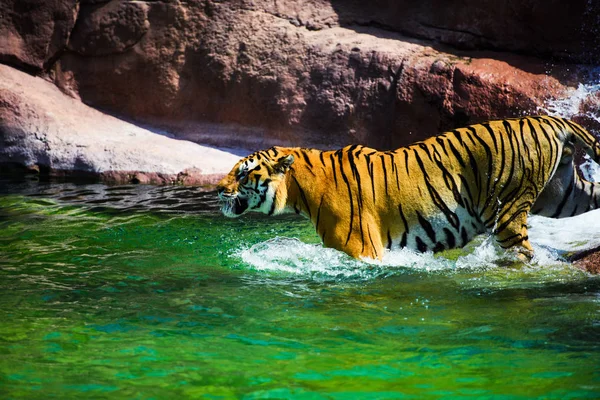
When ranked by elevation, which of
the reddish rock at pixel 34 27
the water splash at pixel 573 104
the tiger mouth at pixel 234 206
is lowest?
the tiger mouth at pixel 234 206

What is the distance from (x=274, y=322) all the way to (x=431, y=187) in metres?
1.68

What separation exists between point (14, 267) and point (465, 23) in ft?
20.4

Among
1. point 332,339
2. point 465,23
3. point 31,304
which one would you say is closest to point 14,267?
point 31,304

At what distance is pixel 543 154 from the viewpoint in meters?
5.50

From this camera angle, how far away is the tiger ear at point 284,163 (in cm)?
560

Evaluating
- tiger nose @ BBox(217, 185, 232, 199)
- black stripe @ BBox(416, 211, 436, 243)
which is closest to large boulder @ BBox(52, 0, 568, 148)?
black stripe @ BBox(416, 211, 436, 243)

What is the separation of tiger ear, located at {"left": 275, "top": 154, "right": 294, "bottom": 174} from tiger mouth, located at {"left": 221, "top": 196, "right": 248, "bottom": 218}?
358 millimetres

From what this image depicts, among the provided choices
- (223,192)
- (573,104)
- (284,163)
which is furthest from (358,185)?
(573,104)

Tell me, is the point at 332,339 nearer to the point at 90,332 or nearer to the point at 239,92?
the point at 90,332

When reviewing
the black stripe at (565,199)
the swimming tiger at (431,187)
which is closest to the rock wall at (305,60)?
the black stripe at (565,199)

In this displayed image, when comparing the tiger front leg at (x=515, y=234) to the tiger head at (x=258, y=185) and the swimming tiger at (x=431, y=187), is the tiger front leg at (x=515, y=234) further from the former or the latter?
the tiger head at (x=258, y=185)

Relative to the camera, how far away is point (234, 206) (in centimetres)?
584

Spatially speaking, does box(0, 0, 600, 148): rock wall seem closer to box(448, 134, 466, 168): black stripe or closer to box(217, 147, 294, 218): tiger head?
box(448, 134, 466, 168): black stripe

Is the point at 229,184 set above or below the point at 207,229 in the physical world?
above
